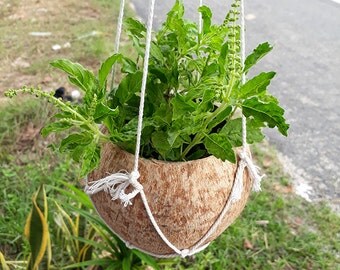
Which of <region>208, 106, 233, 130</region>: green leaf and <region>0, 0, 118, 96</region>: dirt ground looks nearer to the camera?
<region>208, 106, 233, 130</region>: green leaf

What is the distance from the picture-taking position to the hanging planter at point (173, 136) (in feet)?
2.66

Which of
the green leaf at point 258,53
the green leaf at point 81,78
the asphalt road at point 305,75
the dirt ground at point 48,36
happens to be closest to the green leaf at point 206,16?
the green leaf at point 258,53

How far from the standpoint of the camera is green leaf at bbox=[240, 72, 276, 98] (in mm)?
793

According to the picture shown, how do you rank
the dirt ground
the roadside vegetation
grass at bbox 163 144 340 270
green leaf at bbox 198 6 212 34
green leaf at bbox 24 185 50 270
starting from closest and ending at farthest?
green leaf at bbox 198 6 212 34, green leaf at bbox 24 185 50 270, the roadside vegetation, grass at bbox 163 144 340 270, the dirt ground

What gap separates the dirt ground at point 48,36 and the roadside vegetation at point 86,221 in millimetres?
25

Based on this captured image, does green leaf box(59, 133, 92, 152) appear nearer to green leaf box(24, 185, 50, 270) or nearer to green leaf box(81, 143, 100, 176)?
green leaf box(81, 143, 100, 176)

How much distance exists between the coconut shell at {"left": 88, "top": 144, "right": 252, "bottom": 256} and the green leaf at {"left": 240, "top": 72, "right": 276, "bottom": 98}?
146mm

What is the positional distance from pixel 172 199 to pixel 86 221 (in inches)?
38.2

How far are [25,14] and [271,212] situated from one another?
2.38 meters

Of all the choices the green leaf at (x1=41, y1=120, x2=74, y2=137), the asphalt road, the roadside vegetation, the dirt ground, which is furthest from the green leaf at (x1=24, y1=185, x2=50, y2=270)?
the dirt ground

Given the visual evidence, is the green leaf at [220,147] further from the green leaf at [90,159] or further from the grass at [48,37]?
the grass at [48,37]

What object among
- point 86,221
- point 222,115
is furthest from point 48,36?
point 222,115

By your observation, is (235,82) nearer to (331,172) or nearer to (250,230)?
(250,230)

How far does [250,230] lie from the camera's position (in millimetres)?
1952
